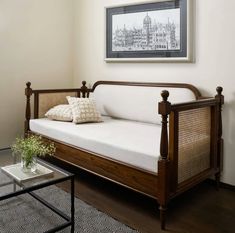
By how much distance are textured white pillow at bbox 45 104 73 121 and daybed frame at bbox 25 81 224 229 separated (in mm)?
379

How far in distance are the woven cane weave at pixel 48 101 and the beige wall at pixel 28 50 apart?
0.40 m

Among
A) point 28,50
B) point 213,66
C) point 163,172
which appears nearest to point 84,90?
point 28,50

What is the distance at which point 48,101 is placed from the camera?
11.5 ft

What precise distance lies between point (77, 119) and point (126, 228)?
4.53ft

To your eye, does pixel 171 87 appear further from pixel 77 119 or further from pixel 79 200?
pixel 79 200

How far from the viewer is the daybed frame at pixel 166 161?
192 cm

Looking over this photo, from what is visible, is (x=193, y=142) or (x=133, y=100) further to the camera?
(x=133, y=100)

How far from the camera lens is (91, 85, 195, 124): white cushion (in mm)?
2751

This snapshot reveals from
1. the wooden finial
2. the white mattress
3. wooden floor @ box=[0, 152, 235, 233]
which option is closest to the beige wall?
the white mattress

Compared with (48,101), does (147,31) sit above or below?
above

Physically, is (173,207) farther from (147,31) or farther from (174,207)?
(147,31)

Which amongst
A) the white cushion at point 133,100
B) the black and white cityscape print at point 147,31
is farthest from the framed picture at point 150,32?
the white cushion at point 133,100

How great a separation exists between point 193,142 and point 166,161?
0.39 m

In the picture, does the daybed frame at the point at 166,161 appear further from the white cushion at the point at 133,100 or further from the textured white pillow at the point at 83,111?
the textured white pillow at the point at 83,111
